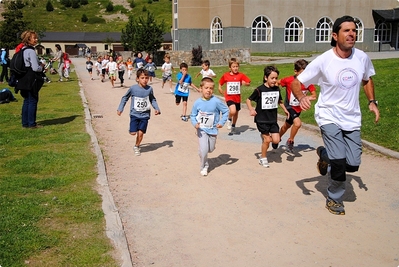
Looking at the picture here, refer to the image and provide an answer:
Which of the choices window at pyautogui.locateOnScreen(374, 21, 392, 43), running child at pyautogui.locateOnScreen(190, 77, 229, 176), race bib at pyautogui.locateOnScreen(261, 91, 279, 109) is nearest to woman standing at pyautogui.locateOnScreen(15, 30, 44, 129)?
running child at pyautogui.locateOnScreen(190, 77, 229, 176)

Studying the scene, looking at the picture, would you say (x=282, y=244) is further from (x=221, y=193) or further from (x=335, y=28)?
(x=335, y=28)

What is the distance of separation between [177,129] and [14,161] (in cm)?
450

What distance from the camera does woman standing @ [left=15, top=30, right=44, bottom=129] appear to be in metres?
11.3

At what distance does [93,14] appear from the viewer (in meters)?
130

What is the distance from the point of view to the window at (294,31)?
4691cm

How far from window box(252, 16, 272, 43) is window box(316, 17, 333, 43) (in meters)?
5.15

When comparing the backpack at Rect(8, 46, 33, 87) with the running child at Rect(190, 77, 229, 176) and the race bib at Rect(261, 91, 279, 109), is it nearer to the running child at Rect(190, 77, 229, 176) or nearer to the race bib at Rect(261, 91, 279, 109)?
the running child at Rect(190, 77, 229, 176)

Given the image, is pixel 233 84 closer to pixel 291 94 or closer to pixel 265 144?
pixel 291 94

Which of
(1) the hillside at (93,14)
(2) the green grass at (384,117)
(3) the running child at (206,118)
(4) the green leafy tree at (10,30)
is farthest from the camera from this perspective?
(1) the hillside at (93,14)

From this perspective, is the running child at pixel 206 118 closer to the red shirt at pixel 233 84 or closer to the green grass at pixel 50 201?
the green grass at pixel 50 201

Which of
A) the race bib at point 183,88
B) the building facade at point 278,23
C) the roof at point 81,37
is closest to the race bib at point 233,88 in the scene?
the race bib at point 183,88

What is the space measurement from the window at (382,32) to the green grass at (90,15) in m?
67.2

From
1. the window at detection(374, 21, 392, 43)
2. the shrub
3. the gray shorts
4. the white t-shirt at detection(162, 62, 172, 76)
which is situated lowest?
the gray shorts

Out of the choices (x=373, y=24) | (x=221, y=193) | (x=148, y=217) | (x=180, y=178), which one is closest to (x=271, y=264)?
(x=148, y=217)
